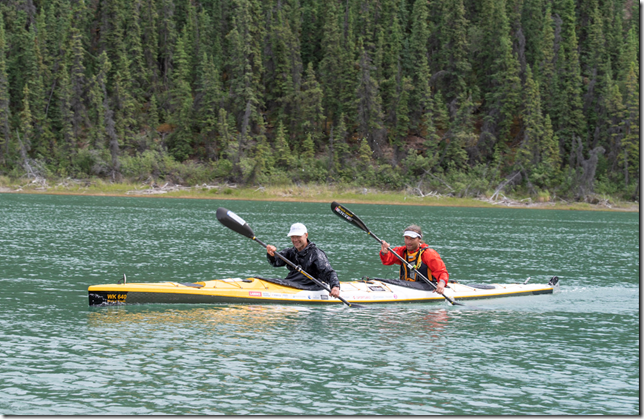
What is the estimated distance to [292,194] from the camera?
72312mm

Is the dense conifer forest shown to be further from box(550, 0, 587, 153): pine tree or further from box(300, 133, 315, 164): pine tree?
box(300, 133, 315, 164): pine tree

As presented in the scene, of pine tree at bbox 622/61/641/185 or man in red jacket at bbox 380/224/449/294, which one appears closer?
man in red jacket at bbox 380/224/449/294

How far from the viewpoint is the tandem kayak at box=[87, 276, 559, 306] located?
45.9 ft

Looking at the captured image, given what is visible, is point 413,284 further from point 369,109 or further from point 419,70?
point 419,70

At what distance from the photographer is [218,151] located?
8125cm

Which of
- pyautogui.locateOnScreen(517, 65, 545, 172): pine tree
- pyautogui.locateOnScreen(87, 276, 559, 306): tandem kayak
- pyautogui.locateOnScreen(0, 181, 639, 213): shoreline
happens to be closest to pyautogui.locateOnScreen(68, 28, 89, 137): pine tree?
pyautogui.locateOnScreen(0, 181, 639, 213): shoreline

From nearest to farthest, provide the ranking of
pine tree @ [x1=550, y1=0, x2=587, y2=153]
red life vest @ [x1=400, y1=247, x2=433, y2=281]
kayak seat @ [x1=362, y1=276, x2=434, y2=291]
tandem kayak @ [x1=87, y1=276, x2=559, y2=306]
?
tandem kayak @ [x1=87, y1=276, x2=559, y2=306], red life vest @ [x1=400, y1=247, x2=433, y2=281], kayak seat @ [x1=362, y1=276, x2=434, y2=291], pine tree @ [x1=550, y1=0, x2=587, y2=153]

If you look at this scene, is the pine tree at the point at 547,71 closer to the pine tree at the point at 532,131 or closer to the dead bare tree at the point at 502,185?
the pine tree at the point at 532,131

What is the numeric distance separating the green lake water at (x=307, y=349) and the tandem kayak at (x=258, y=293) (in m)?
0.23

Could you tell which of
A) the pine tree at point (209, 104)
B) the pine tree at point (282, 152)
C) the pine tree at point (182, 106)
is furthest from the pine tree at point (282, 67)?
the pine tree at point (182, 106)

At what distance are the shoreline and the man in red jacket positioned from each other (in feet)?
172

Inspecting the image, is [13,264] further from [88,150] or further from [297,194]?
[88,150]

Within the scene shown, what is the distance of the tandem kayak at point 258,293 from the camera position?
13992mm

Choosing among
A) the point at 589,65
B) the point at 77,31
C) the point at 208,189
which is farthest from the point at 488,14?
the point at 77,31
